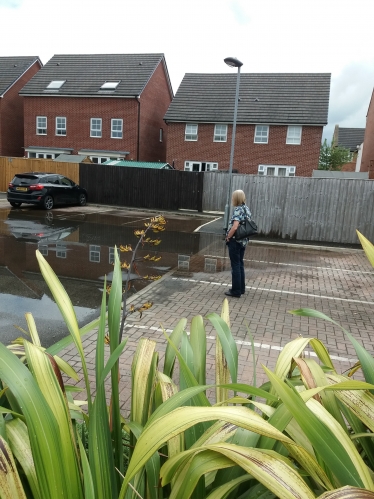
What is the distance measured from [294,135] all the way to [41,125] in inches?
765

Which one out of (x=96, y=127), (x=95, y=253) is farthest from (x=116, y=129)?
(x=95, y=253)

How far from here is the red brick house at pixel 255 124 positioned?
2823 cm

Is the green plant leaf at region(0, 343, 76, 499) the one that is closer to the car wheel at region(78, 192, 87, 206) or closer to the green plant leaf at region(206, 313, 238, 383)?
the green plant leaf at region(206, 313, 238, 383)

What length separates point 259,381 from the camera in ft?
13.1

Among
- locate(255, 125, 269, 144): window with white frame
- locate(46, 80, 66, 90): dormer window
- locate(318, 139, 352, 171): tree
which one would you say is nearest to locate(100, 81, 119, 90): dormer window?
locate(46, 80, 66, 90): dormer window

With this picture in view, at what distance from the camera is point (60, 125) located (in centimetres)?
3241

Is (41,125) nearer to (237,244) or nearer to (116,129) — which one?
(116,129)

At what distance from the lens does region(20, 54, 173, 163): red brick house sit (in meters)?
30.9

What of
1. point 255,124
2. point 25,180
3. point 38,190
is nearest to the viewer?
point 38,190

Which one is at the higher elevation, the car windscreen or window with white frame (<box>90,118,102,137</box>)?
window with white frame (<box>90,118,102,137</box>)

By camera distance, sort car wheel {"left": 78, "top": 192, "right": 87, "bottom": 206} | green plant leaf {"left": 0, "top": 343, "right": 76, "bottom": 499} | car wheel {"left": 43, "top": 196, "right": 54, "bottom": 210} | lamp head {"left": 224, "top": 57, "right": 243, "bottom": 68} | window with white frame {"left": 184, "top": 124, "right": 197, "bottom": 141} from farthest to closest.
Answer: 1. window with white frame {"left": 184, "top": 124, "right": 197, "bottom": 141}
2. car wheel {"left": 78, "top": 192, "right": 87, "bottom": 206}
3. car wheel {"left": 43, "top": 196, "right": 54, "bottom": 210}
4. lamp head {"left": 224, "top": 57, "right": 243, "bottom": 68}
5. green plant leaf {"left": 0, "top": 343, "right": 76, "bottom": 499}

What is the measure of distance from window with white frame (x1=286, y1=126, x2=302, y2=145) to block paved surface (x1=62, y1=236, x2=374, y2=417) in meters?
18.7

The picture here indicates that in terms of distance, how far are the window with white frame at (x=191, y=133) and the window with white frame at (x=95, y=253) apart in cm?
2125

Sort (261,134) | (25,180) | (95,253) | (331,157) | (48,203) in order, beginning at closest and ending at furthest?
(95,253) → (25,180) → (48,203) → (261,134) → (331,157)
